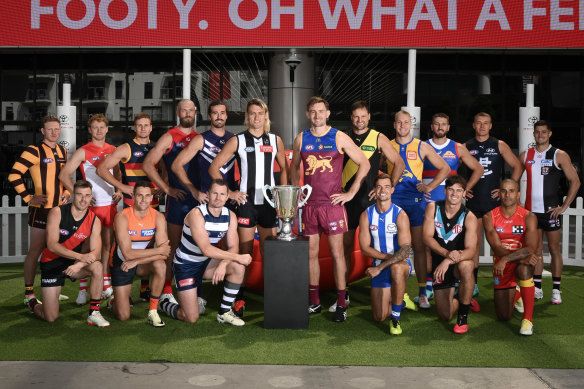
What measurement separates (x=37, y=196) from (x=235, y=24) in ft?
14.5

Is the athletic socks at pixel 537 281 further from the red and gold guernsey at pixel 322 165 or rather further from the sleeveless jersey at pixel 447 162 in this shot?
the red and gold guernsey at pixel 322 165

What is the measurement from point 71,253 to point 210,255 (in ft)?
3.98

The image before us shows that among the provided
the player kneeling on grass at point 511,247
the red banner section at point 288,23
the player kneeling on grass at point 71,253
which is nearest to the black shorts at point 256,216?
the player kneeling on grass at point 71,253

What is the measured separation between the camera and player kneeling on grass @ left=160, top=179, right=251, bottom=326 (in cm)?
516

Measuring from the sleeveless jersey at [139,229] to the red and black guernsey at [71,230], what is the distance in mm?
310

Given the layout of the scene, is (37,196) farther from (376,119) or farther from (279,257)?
(376,119)

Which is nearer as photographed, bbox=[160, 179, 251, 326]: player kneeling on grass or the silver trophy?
the silver trophy

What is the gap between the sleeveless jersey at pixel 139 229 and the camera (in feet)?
17.7

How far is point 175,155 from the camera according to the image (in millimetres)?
5949

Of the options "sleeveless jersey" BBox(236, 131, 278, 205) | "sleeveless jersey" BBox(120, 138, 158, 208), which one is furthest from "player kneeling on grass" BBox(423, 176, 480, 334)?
"sleeveless jersey" BBox(120, 138, 158, 208)

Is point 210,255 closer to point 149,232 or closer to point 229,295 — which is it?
point 229,295

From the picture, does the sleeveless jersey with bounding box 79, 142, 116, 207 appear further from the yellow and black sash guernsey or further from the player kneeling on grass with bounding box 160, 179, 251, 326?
the yellow and black sash guernsey

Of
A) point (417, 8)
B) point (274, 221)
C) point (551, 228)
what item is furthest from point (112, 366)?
point (417, 8)

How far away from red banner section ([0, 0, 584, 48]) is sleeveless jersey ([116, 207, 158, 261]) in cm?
446
